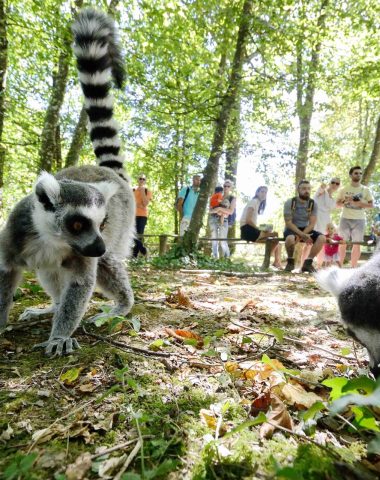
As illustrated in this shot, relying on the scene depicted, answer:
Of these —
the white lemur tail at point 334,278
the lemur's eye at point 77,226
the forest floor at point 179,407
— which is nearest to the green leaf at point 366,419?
the forest floor at point 179,407

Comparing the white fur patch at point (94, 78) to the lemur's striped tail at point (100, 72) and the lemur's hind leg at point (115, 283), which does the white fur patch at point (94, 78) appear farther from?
the lemur's hind leg at point (115, 283)

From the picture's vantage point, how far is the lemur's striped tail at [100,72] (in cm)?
374

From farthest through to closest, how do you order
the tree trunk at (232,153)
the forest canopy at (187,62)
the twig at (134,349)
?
1. the tree trunk at (232,153)
2. the forest canopy at (187,62)
3. the twig at (134,349)

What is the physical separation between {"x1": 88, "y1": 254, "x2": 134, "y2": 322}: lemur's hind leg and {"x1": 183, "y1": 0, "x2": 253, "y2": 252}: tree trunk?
15.7ft

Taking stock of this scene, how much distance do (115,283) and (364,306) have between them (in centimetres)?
185

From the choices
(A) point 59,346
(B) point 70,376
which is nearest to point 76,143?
(A) point 59,346

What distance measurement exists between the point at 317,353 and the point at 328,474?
48.1 inches

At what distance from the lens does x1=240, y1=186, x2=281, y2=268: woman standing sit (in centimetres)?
840

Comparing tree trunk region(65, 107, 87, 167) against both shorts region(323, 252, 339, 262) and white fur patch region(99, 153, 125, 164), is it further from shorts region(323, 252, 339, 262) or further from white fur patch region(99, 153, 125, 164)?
shorts region(323, 252, 339, 262)

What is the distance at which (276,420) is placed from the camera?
1387 mm

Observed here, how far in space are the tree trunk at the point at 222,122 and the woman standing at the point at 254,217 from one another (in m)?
1.42

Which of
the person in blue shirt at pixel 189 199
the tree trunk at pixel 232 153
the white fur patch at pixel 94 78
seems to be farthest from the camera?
the tree trunk at pixel 232 153

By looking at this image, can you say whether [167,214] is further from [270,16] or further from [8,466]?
[8,466]

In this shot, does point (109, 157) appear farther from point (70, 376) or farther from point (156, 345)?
point (70, 376)
